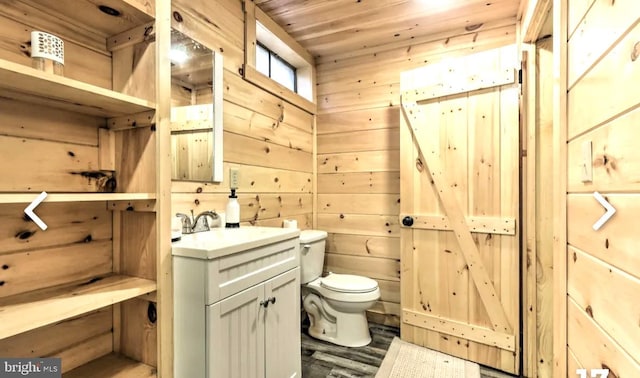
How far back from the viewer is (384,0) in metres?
2.13

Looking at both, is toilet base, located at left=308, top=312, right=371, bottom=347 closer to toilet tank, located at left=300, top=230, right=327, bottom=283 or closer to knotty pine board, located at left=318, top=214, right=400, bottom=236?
toilet tank, located at left=300, top=230, right=327, bottom=283

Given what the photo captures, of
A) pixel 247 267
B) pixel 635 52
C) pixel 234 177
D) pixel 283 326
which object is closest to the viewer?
pixel 635 52

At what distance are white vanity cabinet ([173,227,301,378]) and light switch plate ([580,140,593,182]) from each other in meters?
1.22

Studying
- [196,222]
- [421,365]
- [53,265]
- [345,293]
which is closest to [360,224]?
[345,293]

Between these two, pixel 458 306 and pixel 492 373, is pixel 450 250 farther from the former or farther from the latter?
pixel 492 373

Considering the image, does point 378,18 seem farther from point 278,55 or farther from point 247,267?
point 247,267

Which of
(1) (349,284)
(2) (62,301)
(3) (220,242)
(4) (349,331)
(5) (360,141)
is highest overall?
(5) (360,141)

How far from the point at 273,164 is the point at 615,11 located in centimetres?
198

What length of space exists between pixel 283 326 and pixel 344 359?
2.65 feet

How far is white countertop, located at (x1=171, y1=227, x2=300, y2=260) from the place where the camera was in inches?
46.7

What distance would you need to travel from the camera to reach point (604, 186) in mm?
873

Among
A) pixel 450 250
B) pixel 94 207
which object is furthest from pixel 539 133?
pixel 94 207

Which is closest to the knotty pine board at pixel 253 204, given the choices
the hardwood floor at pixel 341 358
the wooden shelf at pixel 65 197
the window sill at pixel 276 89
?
the wooden shelf at pixel 65 197

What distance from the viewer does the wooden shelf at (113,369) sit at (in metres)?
1.15
